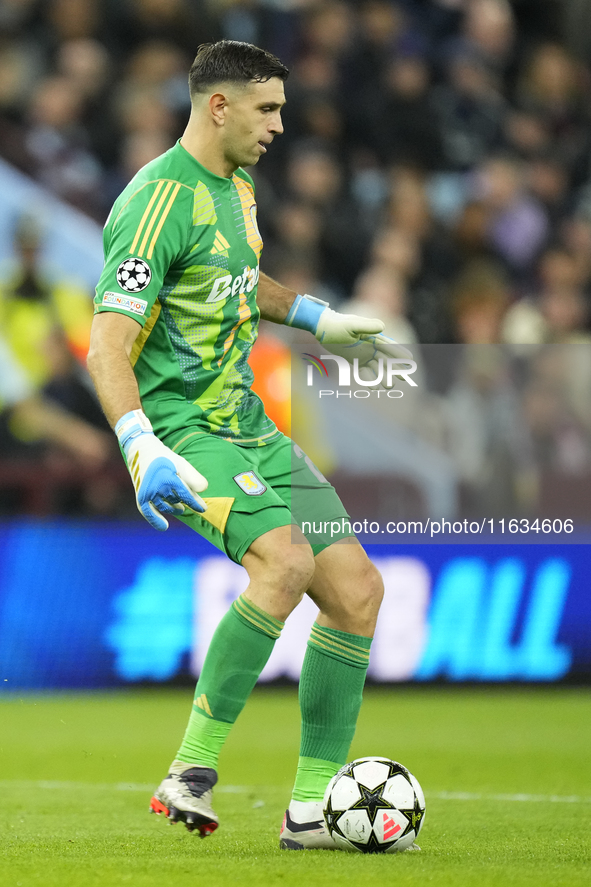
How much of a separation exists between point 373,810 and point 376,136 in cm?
799

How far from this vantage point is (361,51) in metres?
11.0

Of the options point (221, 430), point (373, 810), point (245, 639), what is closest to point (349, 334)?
point (221, 430)

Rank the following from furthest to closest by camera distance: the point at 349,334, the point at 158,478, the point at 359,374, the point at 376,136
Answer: the point at 376,136 < the point at 359,374 < the point at 349,334 < the point at 158,478

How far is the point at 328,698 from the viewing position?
3920 millimetres

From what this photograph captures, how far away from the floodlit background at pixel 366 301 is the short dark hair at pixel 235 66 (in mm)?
1325

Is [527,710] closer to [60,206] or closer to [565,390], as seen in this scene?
[565,390]

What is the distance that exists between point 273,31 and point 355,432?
22.6ft

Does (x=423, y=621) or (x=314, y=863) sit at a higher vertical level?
(x=423, y=621)

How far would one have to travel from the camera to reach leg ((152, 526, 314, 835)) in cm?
359

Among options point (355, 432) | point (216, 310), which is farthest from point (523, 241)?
point (216, 310)

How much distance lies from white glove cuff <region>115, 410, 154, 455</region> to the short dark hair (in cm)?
101

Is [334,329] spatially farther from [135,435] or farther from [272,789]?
[272,789]

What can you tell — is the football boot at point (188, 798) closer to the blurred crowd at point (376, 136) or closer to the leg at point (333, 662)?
the leg at point (333, 662)

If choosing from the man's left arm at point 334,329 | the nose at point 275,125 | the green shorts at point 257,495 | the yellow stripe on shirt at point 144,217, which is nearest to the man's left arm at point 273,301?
the man's left arm at point 334,329
